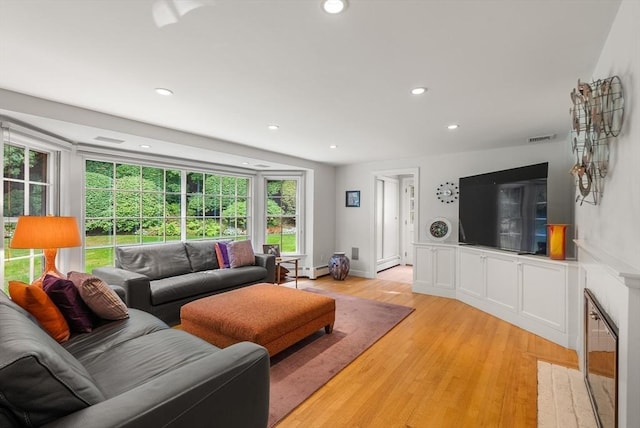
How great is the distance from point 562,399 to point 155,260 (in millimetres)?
4209

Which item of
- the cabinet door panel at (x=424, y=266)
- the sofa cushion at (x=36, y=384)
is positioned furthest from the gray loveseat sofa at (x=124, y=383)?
the cabinet door panel at (x=424, y=266)

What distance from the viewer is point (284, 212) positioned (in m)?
5.95

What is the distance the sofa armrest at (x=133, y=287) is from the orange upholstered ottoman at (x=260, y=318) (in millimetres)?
585

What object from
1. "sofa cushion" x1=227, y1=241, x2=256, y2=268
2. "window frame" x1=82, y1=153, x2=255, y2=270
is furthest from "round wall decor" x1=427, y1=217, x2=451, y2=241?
"window frame" x1=82, y1=153, x2=255, y2=270

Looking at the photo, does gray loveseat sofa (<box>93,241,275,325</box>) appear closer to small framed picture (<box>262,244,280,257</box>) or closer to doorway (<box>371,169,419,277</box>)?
small framed picture (<box>262,244,280,257</box>)

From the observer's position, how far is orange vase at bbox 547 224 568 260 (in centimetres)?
309

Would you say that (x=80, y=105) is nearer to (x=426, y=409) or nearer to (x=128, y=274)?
(x=128, y=274)

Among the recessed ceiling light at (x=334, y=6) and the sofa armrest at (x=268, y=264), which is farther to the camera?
the sofa armrest at (x=268, y=264)

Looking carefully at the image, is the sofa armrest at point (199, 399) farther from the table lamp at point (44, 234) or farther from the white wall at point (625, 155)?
the table lamp at point (44, 234)

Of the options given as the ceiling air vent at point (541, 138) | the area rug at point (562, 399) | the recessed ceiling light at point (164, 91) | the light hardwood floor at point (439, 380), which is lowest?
the light hardwood floor at point (439, 380)

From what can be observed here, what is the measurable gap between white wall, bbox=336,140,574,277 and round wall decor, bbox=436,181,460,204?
7 cm

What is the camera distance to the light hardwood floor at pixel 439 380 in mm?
1922

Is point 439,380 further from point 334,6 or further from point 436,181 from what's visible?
point 436,181

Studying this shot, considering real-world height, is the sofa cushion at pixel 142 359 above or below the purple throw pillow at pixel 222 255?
below
